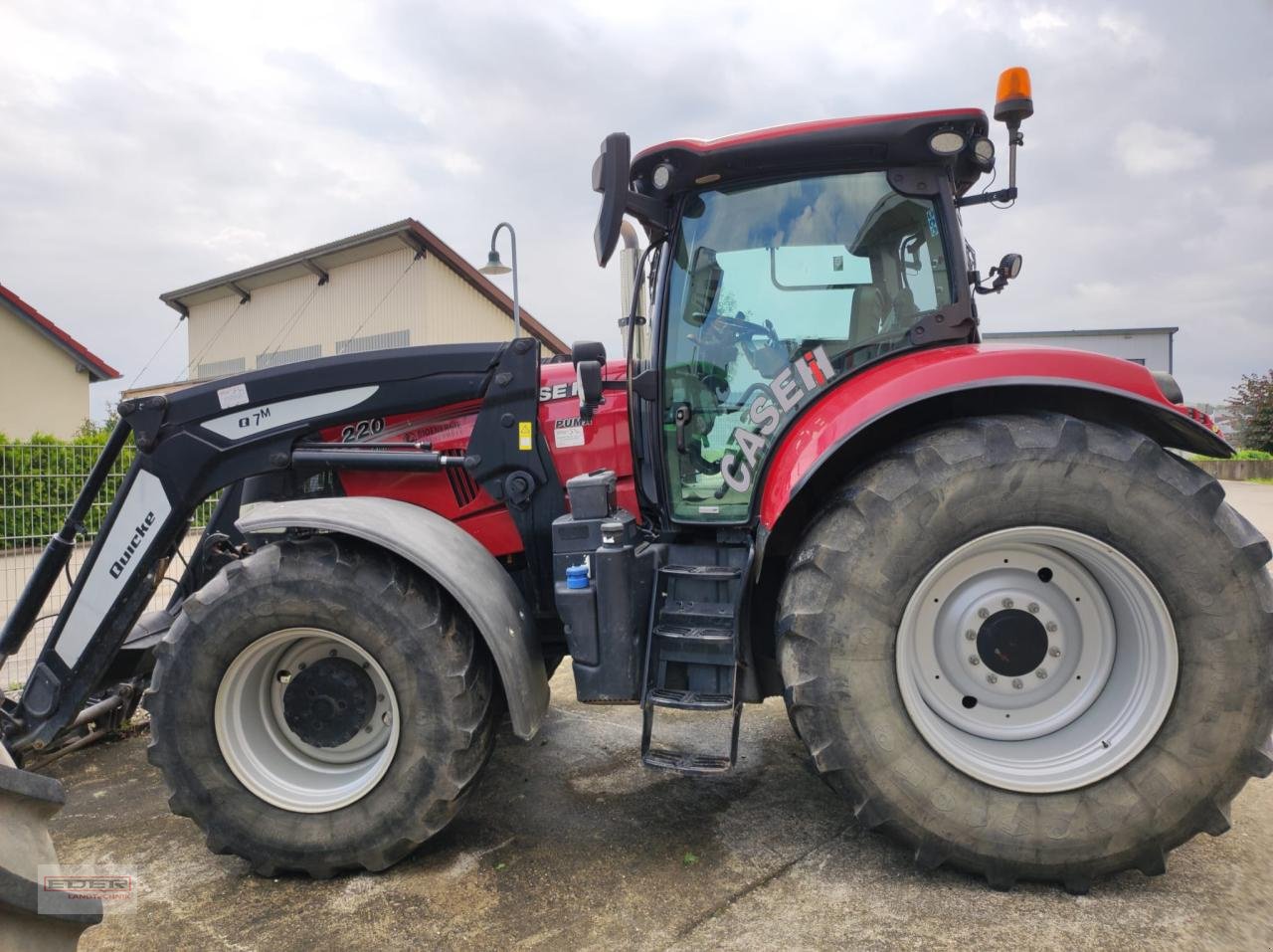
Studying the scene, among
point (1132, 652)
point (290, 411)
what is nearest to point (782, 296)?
point (1132, 652)

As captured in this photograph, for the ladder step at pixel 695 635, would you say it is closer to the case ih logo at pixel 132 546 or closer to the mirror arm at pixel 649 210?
the mirror arm at pixel 649 210

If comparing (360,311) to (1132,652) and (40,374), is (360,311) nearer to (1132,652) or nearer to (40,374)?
(40,374)

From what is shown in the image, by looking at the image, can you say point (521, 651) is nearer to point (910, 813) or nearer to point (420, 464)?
point (420, 464)

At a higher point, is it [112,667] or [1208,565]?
[1208,565]

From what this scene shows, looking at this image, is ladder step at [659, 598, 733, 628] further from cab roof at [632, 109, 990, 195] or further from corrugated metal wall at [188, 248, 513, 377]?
corrugated metal wall at [188, 248, 513, 377]

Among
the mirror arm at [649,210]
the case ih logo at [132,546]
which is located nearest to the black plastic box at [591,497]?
the mirror arm at [649,210]

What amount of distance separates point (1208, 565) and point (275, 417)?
3.26 metres

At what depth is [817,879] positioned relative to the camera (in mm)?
2566

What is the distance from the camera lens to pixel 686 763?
267 centimetres

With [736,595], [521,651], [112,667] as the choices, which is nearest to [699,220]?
[736,595]

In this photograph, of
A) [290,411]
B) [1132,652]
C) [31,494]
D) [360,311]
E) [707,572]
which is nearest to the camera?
[1132,652]

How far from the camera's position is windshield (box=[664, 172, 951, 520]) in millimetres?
2906

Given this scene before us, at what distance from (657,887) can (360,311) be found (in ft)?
63.7

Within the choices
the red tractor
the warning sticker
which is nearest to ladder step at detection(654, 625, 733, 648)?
the red tractor
